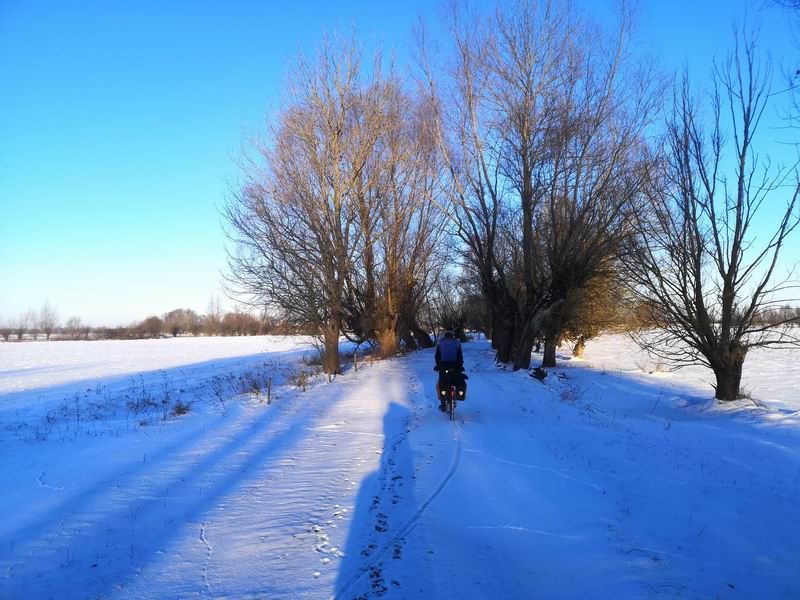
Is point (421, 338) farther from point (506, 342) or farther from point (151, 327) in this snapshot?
point (151, 327)

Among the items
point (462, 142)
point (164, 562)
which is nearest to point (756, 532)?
point (164, 562)

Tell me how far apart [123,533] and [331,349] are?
15151mm

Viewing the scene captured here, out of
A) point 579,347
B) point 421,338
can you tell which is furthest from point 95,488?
point 579,347

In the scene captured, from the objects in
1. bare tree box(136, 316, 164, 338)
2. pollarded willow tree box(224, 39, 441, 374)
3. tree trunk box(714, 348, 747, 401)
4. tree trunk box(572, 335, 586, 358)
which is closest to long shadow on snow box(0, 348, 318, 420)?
pollarded willow tree box(224, 39, 441, 374)

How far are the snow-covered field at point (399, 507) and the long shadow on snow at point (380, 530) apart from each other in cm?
2

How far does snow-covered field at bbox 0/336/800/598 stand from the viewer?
380 cm

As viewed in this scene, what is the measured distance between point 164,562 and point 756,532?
5576 millimetres

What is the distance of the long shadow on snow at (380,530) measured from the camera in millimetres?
3635

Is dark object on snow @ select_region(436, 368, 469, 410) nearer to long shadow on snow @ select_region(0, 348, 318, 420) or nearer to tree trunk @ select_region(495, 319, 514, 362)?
long shadow on snow @ select_region(0, 348, 318, 420)

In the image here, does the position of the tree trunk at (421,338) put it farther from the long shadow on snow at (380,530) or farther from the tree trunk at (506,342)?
the long shadow on snow at (380,530)

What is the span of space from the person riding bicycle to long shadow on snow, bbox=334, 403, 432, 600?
Result: 319 cm

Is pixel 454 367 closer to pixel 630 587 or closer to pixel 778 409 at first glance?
pixel 630 587

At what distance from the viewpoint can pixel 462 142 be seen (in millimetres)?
21391

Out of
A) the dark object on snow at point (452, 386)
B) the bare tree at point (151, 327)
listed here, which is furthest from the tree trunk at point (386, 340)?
the bare tree at point (151, 327)
